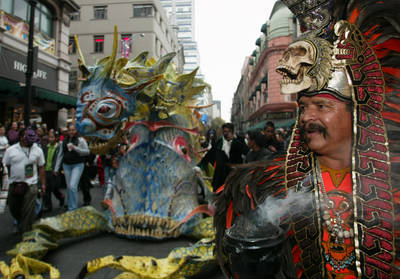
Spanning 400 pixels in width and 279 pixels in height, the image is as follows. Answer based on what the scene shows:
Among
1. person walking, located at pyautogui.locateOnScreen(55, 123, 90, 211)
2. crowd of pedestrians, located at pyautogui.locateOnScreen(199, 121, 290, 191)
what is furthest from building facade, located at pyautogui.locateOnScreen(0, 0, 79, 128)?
crowd of pedestrians, located at pyautogui.locateOnScreen(199, 121, 290, 191)

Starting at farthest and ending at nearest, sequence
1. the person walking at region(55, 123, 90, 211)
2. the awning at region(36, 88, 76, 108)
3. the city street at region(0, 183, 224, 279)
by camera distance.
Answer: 1. the awning at region(36, 88, 76, 108)
2. the person walking at region(55, 123, 90, 211)
3. the city street at region(0, 183, 224, 279)

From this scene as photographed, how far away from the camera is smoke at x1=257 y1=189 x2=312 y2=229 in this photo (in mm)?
1353

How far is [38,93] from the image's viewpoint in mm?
9406

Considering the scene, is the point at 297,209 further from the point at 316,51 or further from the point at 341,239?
the point at 316,51

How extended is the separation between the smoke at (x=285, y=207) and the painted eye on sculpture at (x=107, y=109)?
2431mm

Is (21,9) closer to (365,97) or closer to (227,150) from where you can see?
(227,150)

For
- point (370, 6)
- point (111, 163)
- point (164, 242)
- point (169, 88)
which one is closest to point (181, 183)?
point (164, 242)

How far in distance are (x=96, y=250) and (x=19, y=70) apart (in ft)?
32.9

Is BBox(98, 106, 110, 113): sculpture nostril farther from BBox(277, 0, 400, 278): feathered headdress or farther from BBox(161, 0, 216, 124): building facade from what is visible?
BBox(161, 0, 216, 124): building facade

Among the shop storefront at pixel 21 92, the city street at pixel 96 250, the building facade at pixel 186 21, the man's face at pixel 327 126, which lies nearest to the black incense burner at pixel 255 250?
the man's face at pixel 327 126

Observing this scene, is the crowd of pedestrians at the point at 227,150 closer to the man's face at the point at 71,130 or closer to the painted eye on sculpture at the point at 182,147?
the painted eye on sculpture at the point at 182,147

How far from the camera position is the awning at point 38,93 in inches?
313

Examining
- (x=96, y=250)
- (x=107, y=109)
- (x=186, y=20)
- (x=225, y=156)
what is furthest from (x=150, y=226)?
(x=186, y=20)

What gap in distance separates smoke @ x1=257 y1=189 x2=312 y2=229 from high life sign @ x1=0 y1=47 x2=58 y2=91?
9.84 metres
